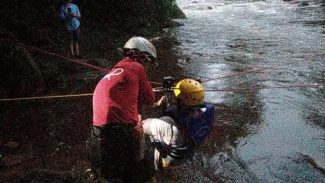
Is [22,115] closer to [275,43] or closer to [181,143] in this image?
[181,143]

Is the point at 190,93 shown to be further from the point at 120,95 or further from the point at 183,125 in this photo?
the point at 120,95

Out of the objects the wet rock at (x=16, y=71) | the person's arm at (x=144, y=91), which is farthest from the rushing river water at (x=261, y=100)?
the wet rock at (x=16, y=71)

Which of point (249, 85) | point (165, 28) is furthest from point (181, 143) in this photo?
point (165, 28)

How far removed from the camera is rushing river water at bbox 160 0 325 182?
6.01 metres

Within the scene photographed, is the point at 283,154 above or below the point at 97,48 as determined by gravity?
below

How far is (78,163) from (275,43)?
11044 mm

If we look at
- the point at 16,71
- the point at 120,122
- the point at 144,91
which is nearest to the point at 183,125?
the point at 144,91

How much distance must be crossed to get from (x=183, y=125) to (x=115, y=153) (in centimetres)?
86

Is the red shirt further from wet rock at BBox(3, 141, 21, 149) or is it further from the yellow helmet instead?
wet rock at BBox(3, 141, 21, 149)

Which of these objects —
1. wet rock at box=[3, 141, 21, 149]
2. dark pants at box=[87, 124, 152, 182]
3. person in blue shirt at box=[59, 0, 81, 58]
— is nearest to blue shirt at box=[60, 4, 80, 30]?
person in blue shirt at box=[59, 0, 81, 58]

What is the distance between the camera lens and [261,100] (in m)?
8.88

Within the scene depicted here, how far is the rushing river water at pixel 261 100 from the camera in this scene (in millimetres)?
6012

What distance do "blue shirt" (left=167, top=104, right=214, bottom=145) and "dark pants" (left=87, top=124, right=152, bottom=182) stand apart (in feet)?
2.09

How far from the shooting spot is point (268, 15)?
22.5m
